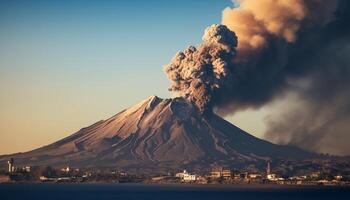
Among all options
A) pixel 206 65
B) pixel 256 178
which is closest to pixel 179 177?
pixel 256 178

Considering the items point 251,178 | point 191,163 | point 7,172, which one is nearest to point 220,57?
point 251,178

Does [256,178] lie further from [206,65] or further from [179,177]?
[206,65]

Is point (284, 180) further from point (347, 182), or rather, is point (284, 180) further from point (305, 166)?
point (305, 166)

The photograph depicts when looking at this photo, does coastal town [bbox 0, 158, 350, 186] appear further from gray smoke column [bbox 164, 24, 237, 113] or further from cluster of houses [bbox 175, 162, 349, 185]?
gray smoke column [bbox 164, 24, 237, 113]

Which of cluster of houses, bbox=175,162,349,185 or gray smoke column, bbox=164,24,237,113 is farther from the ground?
gray smoke column, bbox=164,24,237,113

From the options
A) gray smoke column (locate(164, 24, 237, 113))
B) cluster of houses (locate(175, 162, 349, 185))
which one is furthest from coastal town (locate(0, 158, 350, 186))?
gray smoke column (locate(164, 24, 237, 113))
